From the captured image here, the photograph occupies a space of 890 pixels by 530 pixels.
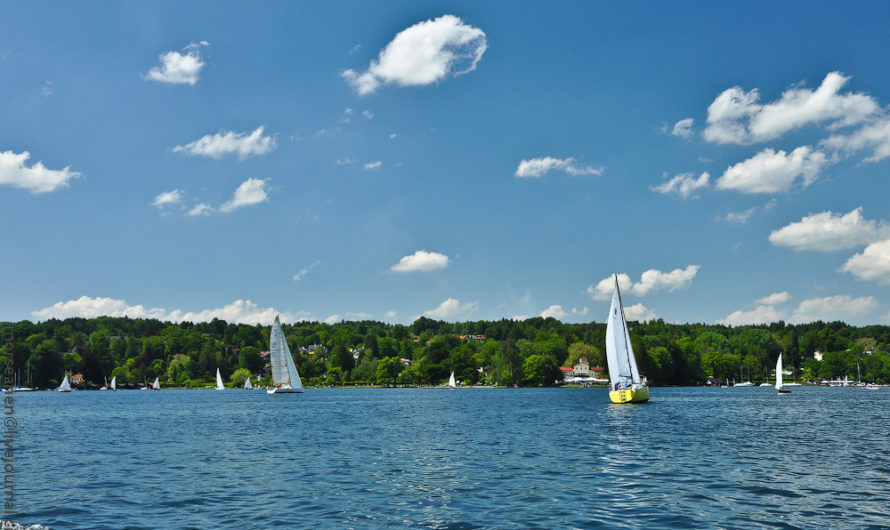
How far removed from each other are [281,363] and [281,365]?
2.52 feet

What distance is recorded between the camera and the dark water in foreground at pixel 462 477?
918 inches

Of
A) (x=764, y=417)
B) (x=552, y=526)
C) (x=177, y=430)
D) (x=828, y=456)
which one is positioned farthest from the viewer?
→ (x=764, y=417)

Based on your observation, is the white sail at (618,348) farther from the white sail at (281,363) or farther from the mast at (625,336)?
the white sail at (281,363)

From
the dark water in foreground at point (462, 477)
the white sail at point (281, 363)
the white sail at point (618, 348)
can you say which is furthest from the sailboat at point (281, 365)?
the dark water in foreground at point (462, 477)

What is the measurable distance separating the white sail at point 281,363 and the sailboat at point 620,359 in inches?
3326

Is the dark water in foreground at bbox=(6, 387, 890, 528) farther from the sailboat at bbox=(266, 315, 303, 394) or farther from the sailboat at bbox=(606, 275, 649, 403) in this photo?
the sailboat at bbox=(266, 315, 303, 394)

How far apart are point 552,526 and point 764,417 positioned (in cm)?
6115

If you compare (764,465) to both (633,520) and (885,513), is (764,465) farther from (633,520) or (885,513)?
(633,520)

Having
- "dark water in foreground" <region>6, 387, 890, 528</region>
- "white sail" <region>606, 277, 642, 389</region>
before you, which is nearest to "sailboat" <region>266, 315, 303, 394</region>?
"white sail" <region>606, 277, 642, 389</region>

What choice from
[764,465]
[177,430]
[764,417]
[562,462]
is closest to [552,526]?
[562,462]

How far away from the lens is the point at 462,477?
31391 millimetres

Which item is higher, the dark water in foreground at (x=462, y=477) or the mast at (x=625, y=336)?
the mast at (x=625, y=336)

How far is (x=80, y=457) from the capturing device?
137 ft

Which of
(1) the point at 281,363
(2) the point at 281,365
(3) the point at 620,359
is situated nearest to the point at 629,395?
(3) the point at 620,359
